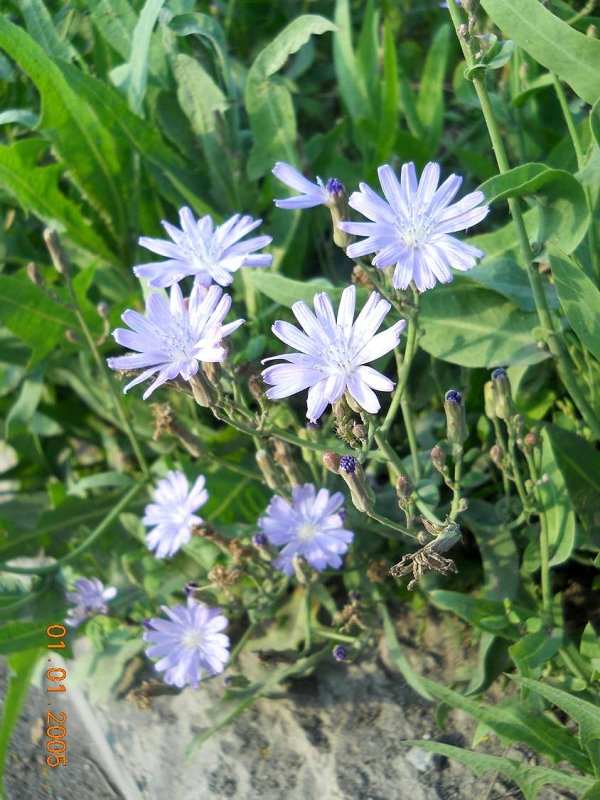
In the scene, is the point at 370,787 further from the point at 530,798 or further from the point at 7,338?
the point at 7,338

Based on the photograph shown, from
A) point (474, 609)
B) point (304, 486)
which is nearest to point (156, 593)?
point (304, 486)

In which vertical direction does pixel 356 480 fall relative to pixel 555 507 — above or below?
above

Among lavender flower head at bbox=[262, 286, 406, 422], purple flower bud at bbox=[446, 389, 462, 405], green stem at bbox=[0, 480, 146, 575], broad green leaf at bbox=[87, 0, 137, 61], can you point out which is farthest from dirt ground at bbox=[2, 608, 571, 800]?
broad green leaf at bbox=[87, 0, 137, 61]

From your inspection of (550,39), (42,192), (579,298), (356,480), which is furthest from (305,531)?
(42,192)

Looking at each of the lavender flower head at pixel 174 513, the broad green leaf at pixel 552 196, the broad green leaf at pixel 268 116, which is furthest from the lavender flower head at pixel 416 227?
the broad green leaf at pixel 268 116

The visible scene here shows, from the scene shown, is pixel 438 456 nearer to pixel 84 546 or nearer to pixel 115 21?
pixel 84 546

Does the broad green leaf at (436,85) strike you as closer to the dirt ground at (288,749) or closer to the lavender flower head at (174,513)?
the lavender flower head at (174,513)
